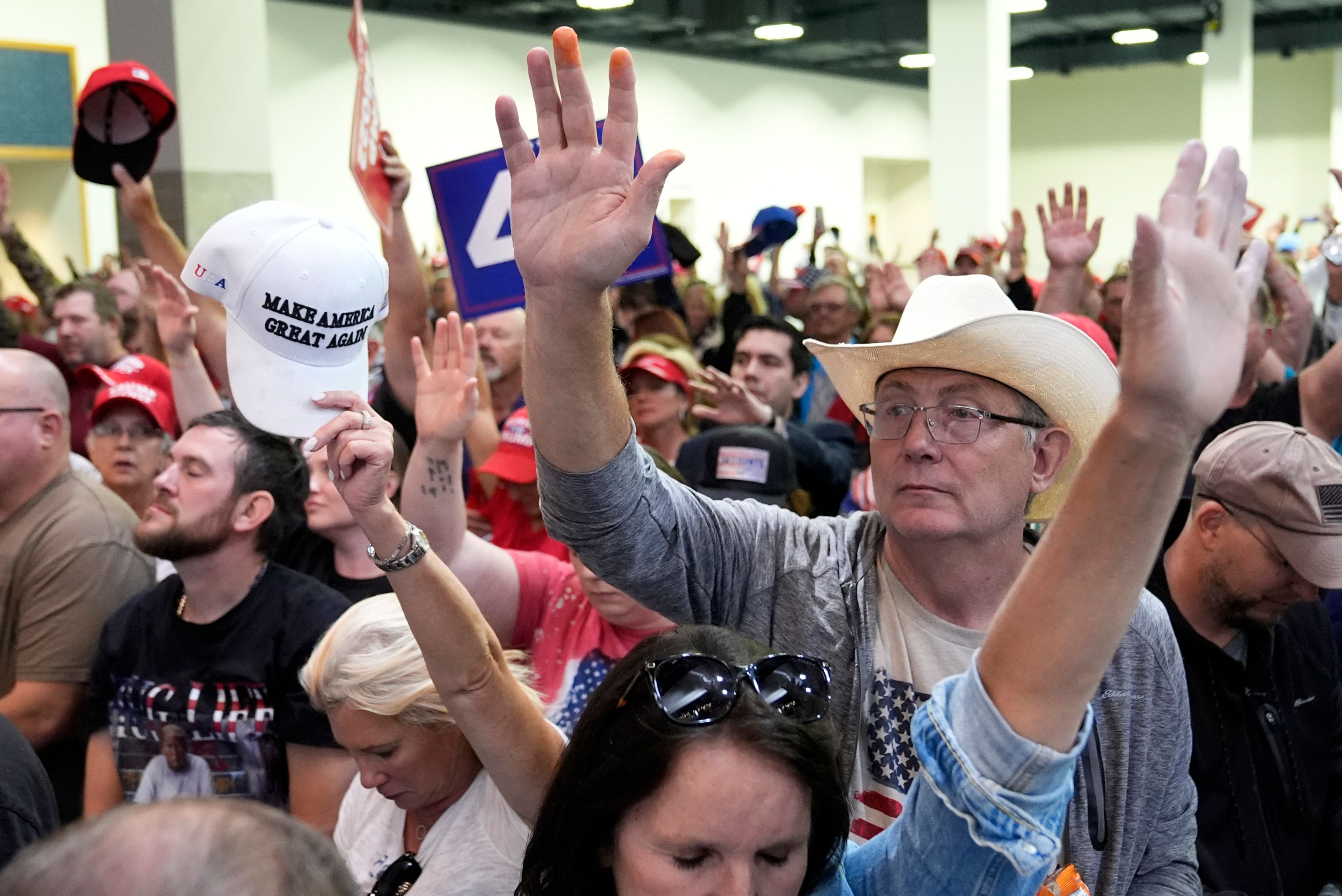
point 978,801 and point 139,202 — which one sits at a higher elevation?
point 139,202

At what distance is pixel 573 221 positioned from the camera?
4.05 ft

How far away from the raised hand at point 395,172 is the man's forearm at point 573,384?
1.71 m

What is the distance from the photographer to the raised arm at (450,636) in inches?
57.9

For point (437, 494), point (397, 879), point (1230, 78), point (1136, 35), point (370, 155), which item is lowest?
point (397, 879)

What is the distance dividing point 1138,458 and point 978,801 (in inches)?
9.4

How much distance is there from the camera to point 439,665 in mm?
1486

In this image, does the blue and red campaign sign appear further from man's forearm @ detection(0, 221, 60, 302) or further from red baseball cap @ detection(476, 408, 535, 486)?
man's forearm @ detection(0, 221, 60, 302)

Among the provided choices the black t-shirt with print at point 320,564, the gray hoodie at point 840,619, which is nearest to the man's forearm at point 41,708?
the black t-shirt with print at point 320,564

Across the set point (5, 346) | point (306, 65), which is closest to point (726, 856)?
point (5, 346)

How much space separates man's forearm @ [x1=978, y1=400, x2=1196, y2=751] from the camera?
0.77m

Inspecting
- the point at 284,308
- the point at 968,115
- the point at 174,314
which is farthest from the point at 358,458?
the point at 968,115

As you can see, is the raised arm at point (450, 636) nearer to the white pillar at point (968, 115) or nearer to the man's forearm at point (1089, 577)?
the man's forearm at point (1089, 577)

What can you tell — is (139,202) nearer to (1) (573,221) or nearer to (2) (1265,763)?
(1) (573,221)

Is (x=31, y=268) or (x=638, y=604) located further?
(x=31, y=268)
